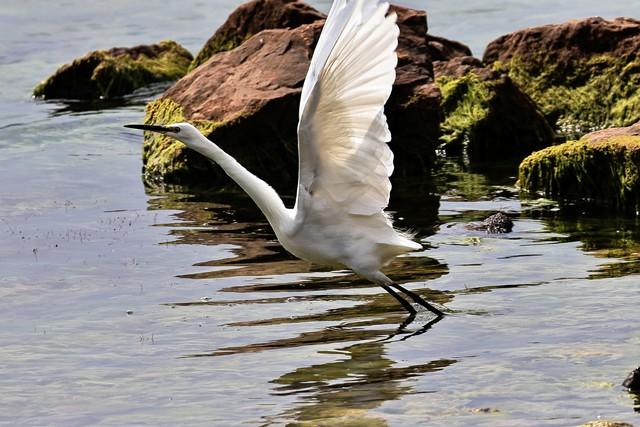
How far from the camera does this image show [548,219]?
487 inches

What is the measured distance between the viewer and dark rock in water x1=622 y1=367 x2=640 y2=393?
22.5 feet

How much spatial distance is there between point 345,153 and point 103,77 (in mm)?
15307

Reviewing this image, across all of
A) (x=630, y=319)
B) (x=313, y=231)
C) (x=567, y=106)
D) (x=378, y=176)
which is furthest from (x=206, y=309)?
(x=567, y=106)

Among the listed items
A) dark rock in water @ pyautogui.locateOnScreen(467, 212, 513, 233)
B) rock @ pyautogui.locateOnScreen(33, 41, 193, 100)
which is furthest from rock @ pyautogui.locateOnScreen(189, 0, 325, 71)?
dark rock in water @ pyautogui.locateOnScreen(467, 212, 513, 233)

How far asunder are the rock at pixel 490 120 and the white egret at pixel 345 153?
7.10 metres

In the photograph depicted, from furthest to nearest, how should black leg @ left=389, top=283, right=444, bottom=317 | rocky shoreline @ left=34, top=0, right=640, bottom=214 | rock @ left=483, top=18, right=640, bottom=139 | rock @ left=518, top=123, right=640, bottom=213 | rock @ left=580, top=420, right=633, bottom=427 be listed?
rock @ left=483, top=18, right=640, bottom=139 < rocky shoreline @ left=34, top=0, right=640, bottom=214 < rock @ left=518, top=123, right=640, bottom=213 < black leg @ left=389, top=283, right=444, bottom=317 < rock @ left=580, top=420, right=633, bottom=427

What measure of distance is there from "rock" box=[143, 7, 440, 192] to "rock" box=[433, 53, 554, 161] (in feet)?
2.87

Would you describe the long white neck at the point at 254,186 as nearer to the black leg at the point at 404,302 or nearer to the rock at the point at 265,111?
the black leg at the point at 404,302

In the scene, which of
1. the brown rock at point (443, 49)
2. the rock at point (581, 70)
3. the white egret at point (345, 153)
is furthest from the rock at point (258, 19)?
the white egret at point (345, 153)

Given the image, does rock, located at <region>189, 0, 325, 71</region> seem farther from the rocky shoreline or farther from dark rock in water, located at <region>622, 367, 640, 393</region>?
dark rock in water, located at <region>622, 367, 640, 393</region>

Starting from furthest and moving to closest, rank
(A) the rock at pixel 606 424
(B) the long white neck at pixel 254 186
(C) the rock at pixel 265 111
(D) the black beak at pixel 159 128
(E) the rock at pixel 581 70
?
(E) the rock at pixel 581 70 → (C) the rock at pixel 265 111 → (B) the long white neck at pixel 254 186 → (D) the black beak at pixel 159 128 → (A) the rock at pixel 606 424

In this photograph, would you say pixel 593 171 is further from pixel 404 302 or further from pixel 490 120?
pixel 404 302

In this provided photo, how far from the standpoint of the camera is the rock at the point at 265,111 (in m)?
14.4

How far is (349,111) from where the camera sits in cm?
756
